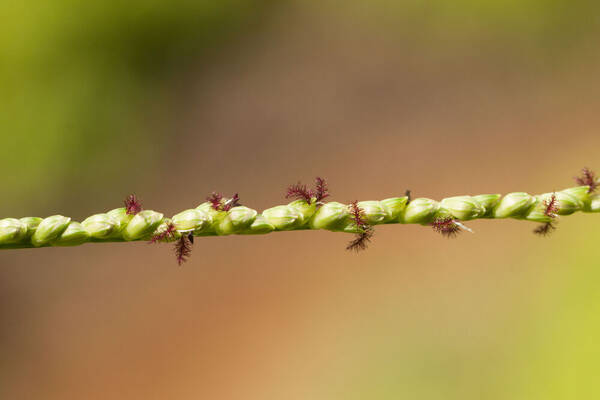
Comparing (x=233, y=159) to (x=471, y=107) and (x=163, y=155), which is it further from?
(x=471, y=107)

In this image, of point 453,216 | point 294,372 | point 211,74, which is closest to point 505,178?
point 294,372

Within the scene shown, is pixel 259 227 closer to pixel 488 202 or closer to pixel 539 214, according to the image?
pixel 488 202

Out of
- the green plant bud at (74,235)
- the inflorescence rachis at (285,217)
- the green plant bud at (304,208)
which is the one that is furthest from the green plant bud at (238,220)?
the green plant bud at (74,235)

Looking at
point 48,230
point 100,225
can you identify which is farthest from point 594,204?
point 48,230

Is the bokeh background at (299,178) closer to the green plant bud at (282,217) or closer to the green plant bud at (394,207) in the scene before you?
the green plant bud at (394,207)

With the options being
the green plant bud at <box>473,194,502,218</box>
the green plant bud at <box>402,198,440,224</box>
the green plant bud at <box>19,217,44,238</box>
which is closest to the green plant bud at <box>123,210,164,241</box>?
the green plant bud at <box>19,217,44,238</box>

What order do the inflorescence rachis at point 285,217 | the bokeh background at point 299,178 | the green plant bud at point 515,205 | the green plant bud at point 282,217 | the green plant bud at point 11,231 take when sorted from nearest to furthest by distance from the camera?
1. the green plant bud at point 11,231
2. the inflorescence rachis at point 285,217
3. the green plant bud at point 282,217
4. the green plant bud at point 515,205
5. the bokeh background at point 299,178
